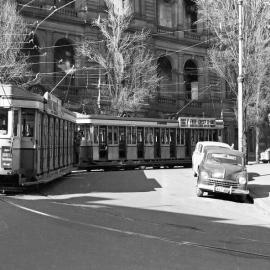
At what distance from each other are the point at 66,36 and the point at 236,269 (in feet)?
116

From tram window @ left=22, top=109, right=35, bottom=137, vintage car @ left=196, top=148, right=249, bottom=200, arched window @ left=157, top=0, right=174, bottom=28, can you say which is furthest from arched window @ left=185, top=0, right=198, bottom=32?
tram window @ left=22, top=109, right=35, bottom=137

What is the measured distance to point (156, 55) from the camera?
46594mm

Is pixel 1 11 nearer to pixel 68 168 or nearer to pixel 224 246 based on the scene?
pixel 68 168

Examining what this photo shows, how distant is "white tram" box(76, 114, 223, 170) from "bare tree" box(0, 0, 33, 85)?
457 centimetres

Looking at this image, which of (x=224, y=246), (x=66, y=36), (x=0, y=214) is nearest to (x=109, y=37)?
(x=66, y=36)

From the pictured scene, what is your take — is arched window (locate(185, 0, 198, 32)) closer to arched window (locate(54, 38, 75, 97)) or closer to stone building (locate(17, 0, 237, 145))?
stone building (locate(17, 0, 237, 145))

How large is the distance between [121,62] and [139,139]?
8.32 m

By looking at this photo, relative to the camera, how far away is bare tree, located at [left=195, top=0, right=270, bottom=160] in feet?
105

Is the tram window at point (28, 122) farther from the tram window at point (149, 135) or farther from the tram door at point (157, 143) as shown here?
the tram door at point (157, 143)

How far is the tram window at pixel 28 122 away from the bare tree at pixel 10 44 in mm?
13704

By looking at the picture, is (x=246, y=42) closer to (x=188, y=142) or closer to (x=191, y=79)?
(x=188, y=142)

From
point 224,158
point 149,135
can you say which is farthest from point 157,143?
point 224,158

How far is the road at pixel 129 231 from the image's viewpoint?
23.9 ft

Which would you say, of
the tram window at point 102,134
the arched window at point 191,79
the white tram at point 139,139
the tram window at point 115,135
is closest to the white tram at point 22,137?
the white tram at point 139,139
